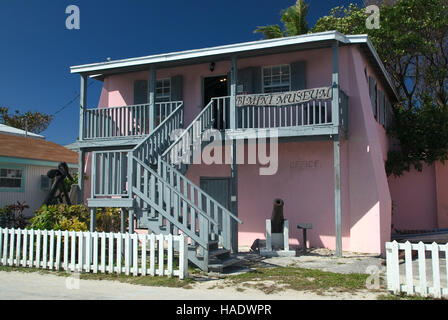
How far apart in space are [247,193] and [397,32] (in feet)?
39.0

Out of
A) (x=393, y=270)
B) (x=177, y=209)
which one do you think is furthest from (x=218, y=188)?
(x=393, y=270)

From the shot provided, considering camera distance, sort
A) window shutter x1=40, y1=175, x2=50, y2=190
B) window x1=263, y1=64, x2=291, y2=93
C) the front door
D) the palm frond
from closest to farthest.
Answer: window x1=263, y1=64, x2=291, y2=93 < the front door < window shutter x1=40, y1=175, x2=50, y2=190 < the palm frond

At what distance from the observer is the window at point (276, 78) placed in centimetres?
1305

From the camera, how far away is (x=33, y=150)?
1989 cm

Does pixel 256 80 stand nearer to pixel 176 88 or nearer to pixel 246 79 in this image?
pixel 246 79

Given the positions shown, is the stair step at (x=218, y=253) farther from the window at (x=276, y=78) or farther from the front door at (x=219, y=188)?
the window at (x=276, y=78)

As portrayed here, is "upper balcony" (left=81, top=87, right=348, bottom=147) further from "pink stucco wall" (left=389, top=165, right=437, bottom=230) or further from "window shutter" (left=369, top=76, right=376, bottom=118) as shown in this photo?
"pink stucco wall" (left=389, top=165, right=437, bottom=230)

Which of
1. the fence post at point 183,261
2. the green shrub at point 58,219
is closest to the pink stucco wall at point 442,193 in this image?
the fence post at point 183,261

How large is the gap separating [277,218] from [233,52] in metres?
4.84

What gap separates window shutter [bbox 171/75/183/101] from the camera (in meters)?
14.3

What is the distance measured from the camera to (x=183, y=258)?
7.77 meters

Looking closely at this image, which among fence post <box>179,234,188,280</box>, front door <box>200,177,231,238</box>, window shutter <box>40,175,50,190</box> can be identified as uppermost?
window shutter <box>40,175,50,190</box>

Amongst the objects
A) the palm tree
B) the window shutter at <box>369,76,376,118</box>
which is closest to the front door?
the window shutter at <box>369,76,376,118</box>

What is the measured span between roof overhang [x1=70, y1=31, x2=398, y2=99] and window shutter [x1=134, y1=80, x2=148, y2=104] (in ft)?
2.29
